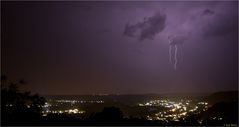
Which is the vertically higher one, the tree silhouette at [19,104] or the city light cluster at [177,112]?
the tree silhouette at [19,104]

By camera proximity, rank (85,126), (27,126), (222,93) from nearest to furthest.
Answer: (27,126), (85,126), (222,93)

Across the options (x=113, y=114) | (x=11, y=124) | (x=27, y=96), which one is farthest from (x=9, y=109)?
(x=113, y=114)

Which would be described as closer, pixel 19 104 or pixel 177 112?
pixel 19 104

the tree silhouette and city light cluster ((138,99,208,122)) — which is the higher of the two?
the tree silhouette

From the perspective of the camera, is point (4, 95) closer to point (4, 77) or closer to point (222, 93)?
point (4, 77)

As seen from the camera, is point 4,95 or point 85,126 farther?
point 4,95

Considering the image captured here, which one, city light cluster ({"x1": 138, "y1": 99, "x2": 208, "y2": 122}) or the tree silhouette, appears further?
city light cluster ({"x1": 138, "y1": 99, "x2": 208, "y2": 122})

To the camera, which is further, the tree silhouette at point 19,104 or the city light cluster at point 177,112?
the city light cluster at point 177,112

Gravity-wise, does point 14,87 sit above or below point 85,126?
above

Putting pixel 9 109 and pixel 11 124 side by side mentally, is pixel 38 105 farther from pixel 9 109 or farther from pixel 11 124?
pixel 11 124

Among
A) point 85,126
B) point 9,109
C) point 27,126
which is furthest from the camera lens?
point 9,109
